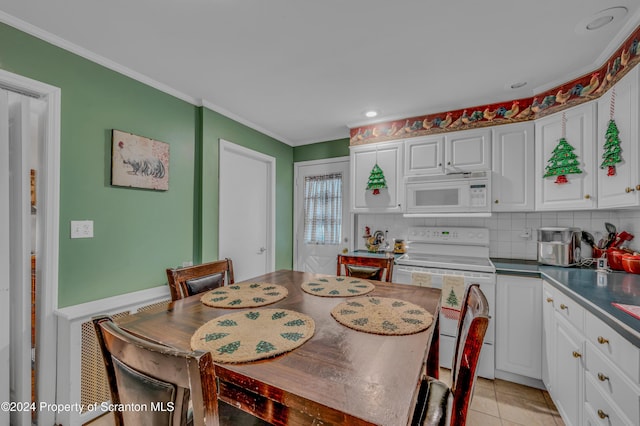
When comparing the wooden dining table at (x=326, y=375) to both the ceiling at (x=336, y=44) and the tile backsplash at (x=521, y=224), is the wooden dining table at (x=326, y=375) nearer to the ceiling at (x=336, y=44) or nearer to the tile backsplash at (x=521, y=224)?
the ceiling at (x=336, y=44)

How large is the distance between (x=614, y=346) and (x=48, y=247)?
2932 mm

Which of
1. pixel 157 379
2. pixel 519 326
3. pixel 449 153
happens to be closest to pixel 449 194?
pixel 449 153

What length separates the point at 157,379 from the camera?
660mm

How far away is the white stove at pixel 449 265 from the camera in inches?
87.1

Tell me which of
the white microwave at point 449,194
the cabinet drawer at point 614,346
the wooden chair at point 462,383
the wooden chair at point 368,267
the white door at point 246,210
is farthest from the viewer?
the white door at point 246,210

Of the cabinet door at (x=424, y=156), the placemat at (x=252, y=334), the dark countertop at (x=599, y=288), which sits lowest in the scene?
the placemat at (x=252, y=334)

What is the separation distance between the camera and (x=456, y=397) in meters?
0.85

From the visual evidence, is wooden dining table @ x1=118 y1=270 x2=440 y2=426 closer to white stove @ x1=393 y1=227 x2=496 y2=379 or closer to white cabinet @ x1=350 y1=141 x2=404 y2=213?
white stove @ x1=393 y1=227 x2=496 y2=379

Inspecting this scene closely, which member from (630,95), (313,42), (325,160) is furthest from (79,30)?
(630,95)

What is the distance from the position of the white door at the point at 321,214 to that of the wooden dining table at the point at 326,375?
2449 millimetres

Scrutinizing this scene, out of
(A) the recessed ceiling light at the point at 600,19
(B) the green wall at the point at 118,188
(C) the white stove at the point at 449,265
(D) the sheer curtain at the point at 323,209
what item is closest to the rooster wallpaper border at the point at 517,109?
(A) the recessed ceiling light at the point at 600,19

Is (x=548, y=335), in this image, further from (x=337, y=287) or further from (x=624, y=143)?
(x=337, y=287)

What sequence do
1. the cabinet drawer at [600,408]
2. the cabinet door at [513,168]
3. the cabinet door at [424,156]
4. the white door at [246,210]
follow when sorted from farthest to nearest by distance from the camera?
the white door at [246,210] → the cabinet door at [424,156] → the cabinet door at [513,168] → the cabinet drawer at [600,408]

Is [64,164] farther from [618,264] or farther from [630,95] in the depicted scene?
[618,264]
